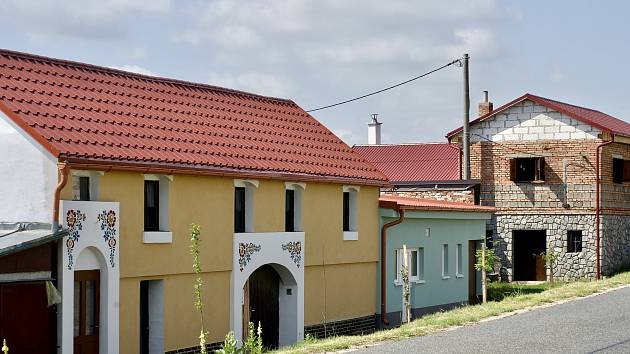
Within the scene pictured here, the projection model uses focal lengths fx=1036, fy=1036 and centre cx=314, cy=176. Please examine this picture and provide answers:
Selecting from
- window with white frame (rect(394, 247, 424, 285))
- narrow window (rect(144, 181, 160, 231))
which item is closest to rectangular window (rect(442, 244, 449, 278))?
window with white frame (rect(394, 247, 424, 285))

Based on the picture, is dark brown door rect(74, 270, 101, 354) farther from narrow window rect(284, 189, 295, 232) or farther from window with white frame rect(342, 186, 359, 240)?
window with white frame rect(342, 186, 359, 240)

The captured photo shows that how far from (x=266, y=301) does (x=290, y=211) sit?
240 centimetres

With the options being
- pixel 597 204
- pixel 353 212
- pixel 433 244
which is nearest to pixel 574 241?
pixel 597 204

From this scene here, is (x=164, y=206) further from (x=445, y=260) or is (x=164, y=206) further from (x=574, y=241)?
(x=574, y=241)

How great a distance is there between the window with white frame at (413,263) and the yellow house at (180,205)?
1.34m

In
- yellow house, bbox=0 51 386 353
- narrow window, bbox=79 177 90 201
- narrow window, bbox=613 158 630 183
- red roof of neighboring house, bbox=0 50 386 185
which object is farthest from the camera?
narrow window, bbox=613 158 630 183

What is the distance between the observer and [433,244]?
31562 mm

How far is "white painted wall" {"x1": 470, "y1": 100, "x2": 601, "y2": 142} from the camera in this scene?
130 feet

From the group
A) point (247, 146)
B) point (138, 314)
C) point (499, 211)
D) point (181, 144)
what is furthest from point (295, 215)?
point (499, 211)

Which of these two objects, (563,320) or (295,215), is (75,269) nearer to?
(295,215)

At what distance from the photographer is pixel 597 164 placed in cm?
3909

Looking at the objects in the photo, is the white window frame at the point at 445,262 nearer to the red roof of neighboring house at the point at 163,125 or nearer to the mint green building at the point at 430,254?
the mint green building at the point at 430,254

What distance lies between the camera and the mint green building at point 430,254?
2911 cm

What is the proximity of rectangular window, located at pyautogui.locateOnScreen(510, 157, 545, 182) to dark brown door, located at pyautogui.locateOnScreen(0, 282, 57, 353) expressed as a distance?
25.4 m
